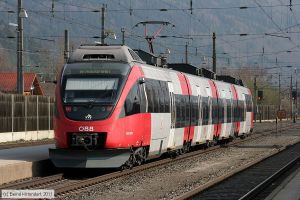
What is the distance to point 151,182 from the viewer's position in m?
18.3

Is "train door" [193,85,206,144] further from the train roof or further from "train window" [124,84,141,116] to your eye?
"train window" [124,84,141,116]

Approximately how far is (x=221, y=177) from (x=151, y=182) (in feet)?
6.69

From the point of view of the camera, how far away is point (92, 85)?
758 inches

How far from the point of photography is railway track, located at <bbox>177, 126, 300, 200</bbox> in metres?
15.9

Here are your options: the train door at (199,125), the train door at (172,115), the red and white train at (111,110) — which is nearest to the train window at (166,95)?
the red and white train at (111,110)

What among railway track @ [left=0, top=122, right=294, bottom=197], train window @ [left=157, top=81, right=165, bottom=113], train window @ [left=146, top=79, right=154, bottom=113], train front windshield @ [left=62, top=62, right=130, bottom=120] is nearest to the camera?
railway track @ [left=0, top=122, right=294, bottom=197]

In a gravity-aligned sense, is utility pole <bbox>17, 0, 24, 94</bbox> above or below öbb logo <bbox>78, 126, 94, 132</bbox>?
above

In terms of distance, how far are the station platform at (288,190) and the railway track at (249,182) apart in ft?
0.78

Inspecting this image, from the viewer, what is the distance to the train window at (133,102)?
19.3m

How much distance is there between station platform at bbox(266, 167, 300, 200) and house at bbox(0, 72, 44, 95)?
2393 inches

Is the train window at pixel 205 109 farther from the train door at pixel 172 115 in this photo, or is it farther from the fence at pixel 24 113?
the fence at pixel 24 113

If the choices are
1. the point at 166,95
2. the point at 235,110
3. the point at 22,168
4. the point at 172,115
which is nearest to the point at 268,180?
the point at 166,95

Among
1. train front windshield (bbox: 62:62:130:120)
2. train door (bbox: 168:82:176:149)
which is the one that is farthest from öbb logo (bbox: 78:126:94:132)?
train door (bbox: 168:82:176:149)

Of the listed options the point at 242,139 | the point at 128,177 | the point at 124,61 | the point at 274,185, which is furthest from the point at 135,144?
the point at 242,139
